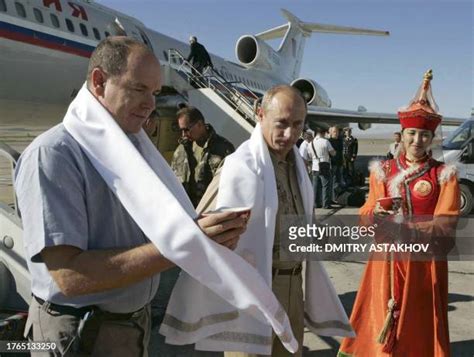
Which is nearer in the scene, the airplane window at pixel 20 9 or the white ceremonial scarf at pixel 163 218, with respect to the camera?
the white ceremonial scarf at pixel 163 218

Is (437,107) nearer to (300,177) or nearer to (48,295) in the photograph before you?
(300,177)

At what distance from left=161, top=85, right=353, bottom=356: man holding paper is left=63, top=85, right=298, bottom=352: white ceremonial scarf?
0.61 m

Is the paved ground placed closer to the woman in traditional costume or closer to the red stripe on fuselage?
the woman in traditional costume

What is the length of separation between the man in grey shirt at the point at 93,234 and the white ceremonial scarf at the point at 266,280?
39 centimetres

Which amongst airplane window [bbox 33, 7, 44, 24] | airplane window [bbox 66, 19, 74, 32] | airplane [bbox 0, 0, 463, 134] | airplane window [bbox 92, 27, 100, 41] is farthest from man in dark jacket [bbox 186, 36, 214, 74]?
airplane window [bbox 33, 7, 44, 24]

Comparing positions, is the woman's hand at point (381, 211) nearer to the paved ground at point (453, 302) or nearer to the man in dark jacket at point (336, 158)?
the paved ground at point (453, 302)

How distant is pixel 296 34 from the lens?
28.9 m

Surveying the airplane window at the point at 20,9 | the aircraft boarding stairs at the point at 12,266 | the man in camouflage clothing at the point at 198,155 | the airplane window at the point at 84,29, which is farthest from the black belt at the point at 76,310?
the airplane window at the point at 84,29

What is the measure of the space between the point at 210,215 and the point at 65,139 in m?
0.48

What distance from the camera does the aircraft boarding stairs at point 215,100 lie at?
36.3 ft

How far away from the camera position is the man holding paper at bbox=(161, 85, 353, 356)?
196 centimetres

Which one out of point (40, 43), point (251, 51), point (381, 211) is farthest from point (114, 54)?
point (251, 51)

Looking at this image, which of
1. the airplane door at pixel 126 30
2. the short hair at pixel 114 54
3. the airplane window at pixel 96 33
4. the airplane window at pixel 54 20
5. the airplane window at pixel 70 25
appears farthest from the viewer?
the airplane door at pixel 126 30

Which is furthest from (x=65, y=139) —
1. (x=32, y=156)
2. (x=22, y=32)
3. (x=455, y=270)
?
(x=22, y=32)
